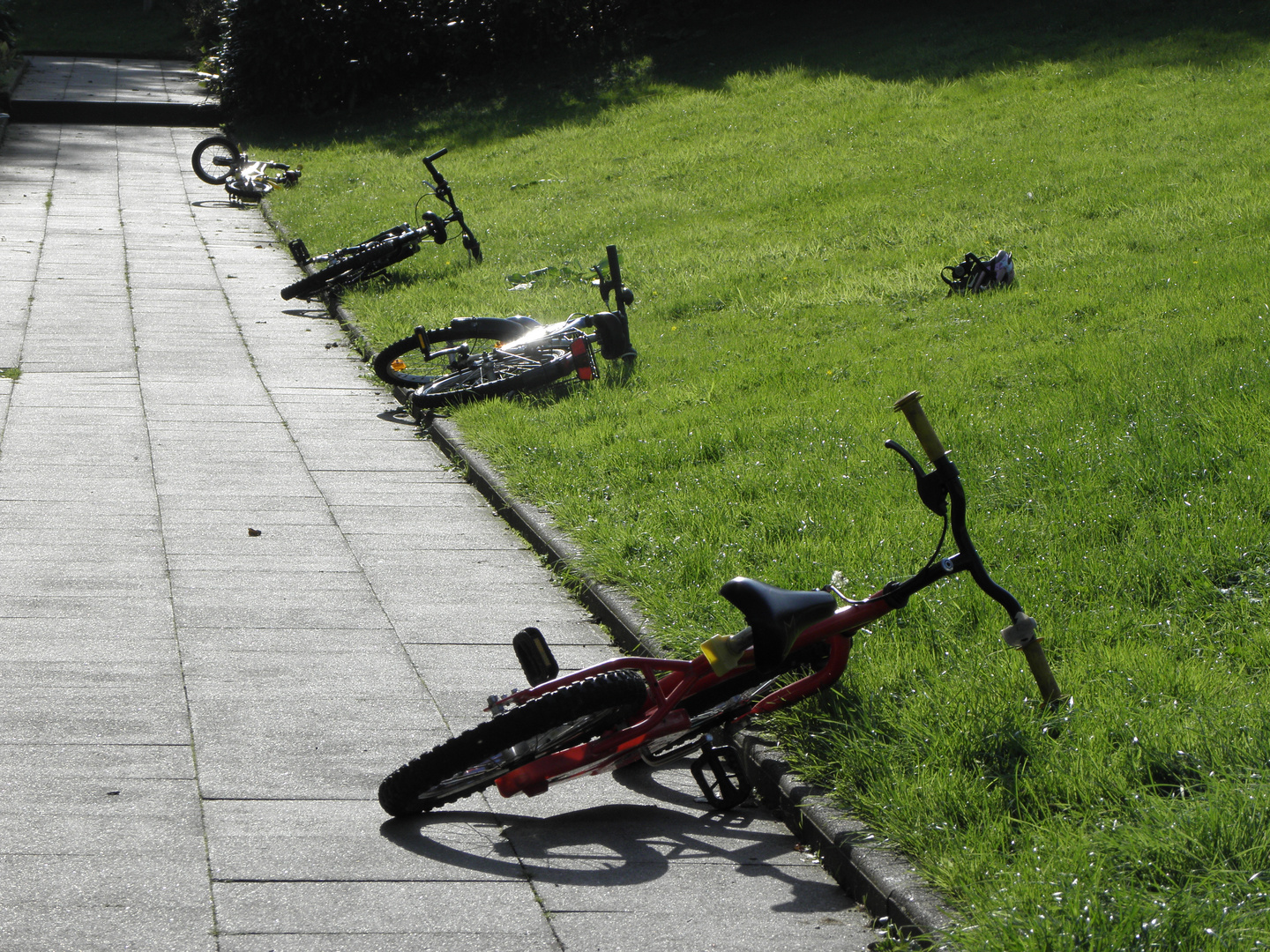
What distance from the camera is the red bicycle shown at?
357 centimetres

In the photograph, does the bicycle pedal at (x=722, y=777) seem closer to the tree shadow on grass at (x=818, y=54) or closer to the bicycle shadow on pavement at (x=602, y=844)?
the bicycle shadow on pavement at (x=602, y=844)

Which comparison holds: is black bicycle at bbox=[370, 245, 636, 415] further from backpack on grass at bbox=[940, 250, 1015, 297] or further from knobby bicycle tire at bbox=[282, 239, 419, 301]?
knobby bicycle tire at bbox=[282, 239, 419, 301]

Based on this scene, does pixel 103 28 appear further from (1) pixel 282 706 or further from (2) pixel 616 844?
(2) pixel 616 844

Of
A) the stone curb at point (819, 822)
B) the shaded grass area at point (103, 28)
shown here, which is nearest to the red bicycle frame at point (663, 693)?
the stone curb at point (819, 822)

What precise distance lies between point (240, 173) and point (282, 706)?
1588 centimetres

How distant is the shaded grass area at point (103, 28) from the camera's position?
116ft

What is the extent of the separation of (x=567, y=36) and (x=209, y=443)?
19480mm

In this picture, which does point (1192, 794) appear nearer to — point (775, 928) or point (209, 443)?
point (775, 928)

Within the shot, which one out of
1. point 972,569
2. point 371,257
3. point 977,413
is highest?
point 972,569

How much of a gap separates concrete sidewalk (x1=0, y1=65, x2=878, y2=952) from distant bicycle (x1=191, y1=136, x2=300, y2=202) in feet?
30.8

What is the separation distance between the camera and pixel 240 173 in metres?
18.7

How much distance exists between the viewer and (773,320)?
1005cm

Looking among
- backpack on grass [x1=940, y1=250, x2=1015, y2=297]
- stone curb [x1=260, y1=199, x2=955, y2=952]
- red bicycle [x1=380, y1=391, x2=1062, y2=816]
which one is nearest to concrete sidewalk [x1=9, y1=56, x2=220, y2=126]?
backpack on grass [x1=940, y1=250, x2=1015, y2=297]

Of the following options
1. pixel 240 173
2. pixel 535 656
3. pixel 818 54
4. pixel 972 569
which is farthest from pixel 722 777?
pixel 818 54
